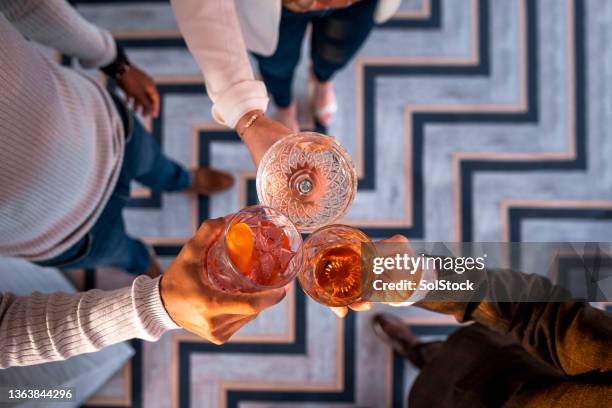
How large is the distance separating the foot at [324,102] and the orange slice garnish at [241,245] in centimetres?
94

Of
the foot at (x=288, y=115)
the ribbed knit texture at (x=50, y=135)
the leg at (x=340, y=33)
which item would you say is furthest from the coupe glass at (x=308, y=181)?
the foot at (x=288, y=115)

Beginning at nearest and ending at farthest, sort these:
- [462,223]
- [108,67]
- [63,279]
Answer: [108,67] → [63,279] → [462,223]

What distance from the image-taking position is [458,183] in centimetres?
159

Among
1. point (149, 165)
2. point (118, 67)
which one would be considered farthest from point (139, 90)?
point (149, 165)

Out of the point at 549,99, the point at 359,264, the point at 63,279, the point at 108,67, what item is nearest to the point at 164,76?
the point at 108,67

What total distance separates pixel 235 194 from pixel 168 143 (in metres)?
0.31

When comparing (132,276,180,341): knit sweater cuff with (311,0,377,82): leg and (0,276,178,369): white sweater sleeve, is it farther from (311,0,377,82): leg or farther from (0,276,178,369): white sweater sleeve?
(311,0,377,82): leg

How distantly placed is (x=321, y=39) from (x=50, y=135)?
67 centimetres

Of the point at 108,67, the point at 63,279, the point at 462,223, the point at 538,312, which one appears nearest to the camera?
the point at 538,312

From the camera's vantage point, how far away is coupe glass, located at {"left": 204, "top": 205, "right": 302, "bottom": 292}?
0.59 meters

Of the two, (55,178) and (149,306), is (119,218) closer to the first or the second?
(55,178)

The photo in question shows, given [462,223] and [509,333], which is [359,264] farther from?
[462,223]

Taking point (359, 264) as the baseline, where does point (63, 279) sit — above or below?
below

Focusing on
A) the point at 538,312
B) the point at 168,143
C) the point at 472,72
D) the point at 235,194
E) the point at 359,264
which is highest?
the point at 472,72
